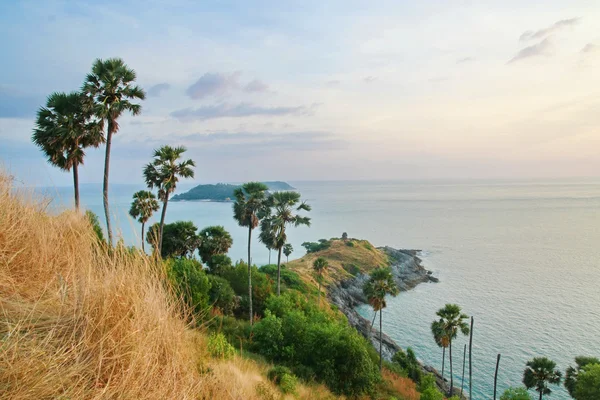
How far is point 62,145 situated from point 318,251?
65.0 metres

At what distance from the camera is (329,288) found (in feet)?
183

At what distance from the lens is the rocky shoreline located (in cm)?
4050

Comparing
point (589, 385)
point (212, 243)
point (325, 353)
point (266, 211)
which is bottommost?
point (589, 385)

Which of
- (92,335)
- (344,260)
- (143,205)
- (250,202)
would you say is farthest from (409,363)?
(92,335)

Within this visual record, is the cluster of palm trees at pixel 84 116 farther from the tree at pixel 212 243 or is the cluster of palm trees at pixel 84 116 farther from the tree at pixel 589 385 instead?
the tree at pixel 589 385

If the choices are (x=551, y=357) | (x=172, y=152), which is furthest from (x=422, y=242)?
(x=172, y=152)

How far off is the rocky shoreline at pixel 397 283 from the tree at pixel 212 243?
2149cm

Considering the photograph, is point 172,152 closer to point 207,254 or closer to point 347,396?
point 207,254

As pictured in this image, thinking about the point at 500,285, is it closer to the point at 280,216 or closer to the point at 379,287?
the point at 379,287

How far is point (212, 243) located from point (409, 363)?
77.0 feet

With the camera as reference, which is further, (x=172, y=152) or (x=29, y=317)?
(x=172, y=152)

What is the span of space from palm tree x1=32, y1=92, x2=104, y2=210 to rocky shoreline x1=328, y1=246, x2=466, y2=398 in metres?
34.9

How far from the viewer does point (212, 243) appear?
108 feet

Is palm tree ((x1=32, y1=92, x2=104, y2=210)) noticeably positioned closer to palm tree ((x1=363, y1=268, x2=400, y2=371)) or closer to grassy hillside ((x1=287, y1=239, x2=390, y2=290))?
palm tree ((x1=363, y1=268, x2=400, y2=371))
